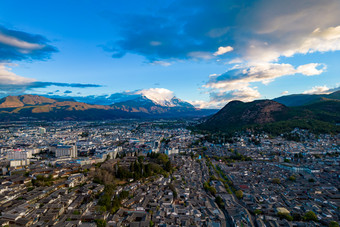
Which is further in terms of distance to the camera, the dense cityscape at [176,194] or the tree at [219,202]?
the tree at [219,202]

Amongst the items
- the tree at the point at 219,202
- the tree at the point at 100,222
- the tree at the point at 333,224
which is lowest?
the tree at the point at 219,202

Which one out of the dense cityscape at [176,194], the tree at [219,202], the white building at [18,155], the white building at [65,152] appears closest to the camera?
the dense cityscape at [176,194]

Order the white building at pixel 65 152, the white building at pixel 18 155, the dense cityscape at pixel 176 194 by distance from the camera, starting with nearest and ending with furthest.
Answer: the dense cityscape at pixel 176 194 < the white building at pixel 18 155 < the white building at pixel 65 152

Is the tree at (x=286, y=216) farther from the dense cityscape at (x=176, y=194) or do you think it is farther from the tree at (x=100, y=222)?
the tree at (x=100, y=222)

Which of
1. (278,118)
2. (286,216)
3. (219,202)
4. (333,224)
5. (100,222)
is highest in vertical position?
(278,118)

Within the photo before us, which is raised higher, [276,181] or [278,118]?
[278,118]

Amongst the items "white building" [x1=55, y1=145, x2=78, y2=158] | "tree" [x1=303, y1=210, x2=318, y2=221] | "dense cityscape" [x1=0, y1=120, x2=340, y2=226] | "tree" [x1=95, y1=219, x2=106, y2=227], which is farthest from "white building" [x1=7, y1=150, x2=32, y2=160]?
"tree" [x1=303, y1=210, x2=318, y2=221]

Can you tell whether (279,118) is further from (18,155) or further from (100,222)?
(18,155)

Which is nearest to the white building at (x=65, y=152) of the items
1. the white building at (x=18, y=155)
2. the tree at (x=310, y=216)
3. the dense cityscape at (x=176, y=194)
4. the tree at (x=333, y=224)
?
the white building at (x=18, y=155)

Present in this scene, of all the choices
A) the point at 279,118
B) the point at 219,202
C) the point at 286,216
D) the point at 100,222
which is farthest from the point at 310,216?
the point at 279,118
